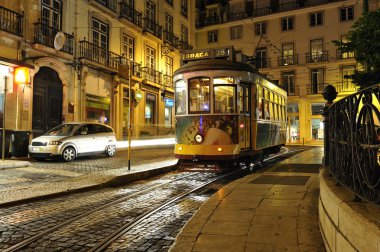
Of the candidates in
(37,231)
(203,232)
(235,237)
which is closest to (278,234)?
(235,237)

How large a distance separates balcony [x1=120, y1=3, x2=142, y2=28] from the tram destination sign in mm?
14265

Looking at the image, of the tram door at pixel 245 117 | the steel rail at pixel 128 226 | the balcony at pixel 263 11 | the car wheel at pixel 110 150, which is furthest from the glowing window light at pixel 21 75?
the balcony at pixel 263 11

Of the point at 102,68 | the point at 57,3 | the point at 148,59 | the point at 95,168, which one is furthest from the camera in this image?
the point at 148,59

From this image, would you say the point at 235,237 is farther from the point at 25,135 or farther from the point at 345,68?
the point at 345,68

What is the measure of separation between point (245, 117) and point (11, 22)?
498 inches

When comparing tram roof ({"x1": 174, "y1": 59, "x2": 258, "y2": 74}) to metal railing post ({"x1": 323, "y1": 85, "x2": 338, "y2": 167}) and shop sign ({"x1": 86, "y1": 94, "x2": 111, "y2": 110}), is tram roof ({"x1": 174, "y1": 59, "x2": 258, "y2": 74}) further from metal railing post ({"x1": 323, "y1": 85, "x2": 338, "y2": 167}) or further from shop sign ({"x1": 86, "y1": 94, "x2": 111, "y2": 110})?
shop sign ({"x1": 86, "y1": 94, "x2": 111, "y2": 110})

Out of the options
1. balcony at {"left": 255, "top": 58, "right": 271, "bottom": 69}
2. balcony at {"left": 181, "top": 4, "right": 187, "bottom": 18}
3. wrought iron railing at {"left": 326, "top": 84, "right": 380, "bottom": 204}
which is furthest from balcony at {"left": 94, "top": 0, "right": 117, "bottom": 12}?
wrought iron railing at {"left": 326, "top": 84, "right": 380, "bottom": 204}

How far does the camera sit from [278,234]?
16.3ft

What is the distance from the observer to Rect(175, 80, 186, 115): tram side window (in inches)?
460

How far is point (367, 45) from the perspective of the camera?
849 centimetres

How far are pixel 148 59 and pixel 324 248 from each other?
87.9 feet

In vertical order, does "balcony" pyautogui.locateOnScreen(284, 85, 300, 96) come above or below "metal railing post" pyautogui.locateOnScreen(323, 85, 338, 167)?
above

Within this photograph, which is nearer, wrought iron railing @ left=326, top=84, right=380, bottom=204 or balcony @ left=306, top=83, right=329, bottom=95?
wrought iron railing @ left=326, top=84, right=380, bottom=204

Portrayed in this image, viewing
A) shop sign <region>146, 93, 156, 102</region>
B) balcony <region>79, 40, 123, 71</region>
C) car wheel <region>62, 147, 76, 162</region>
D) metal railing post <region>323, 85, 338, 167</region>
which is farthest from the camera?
shop sign <region>146, 93, 156, 102</region>
